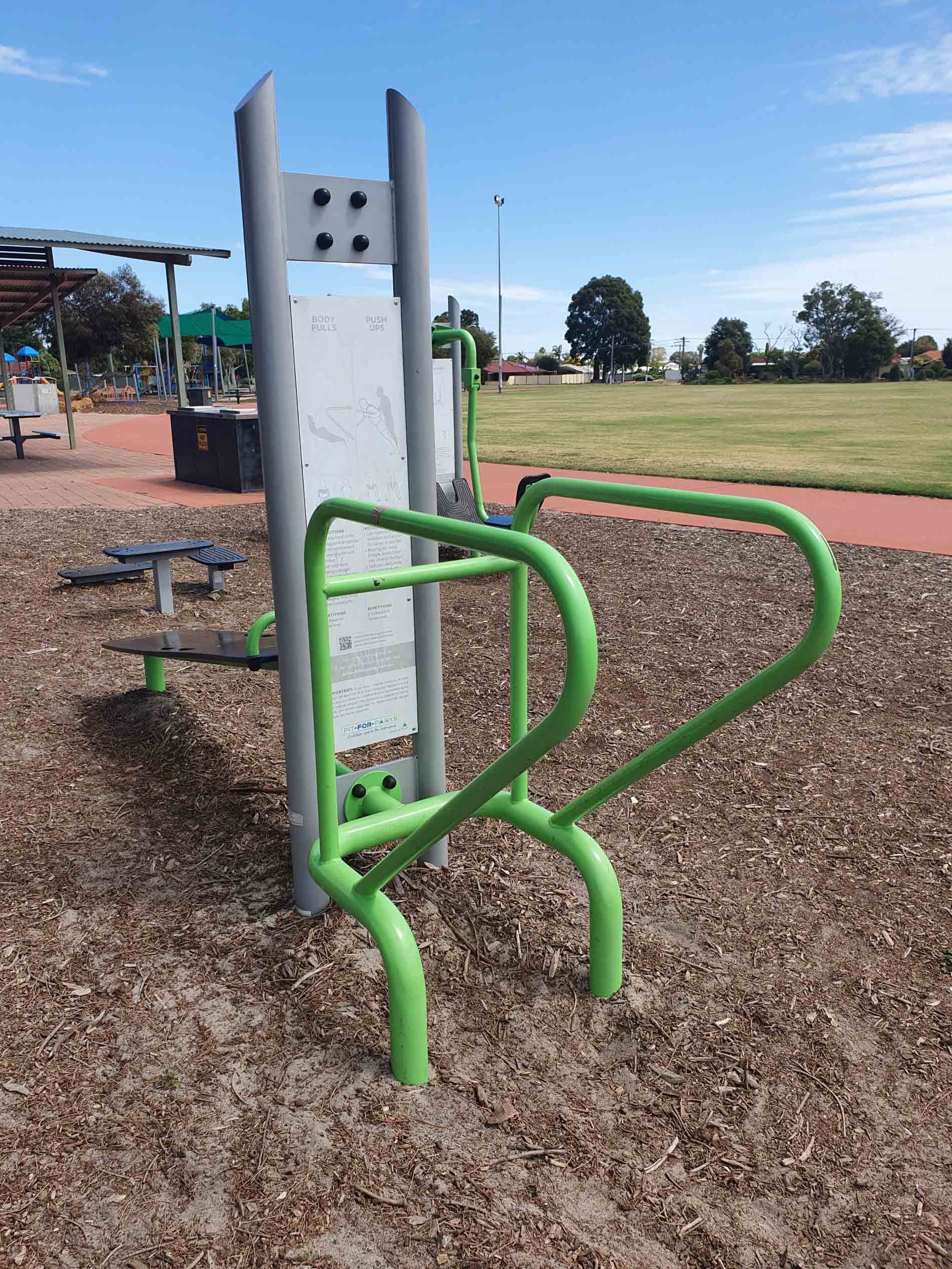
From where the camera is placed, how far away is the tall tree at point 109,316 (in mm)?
37969

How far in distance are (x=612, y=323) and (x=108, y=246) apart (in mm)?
92927

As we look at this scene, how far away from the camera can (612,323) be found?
3920 inches

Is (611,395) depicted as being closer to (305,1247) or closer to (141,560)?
(141,560)

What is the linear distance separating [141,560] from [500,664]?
228cm

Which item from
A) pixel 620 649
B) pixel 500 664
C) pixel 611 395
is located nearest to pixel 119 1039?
pixel 500 664

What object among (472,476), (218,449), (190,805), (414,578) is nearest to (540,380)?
(218,449)

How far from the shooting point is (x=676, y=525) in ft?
28.8

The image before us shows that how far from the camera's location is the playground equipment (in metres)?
2.02

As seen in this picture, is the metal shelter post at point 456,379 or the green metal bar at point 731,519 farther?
the metal shelter post at point 456,379

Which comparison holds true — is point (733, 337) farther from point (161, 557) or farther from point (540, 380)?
point (161, 557)

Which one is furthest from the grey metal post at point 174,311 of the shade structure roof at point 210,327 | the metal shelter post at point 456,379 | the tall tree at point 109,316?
the tall tree at point 109,316

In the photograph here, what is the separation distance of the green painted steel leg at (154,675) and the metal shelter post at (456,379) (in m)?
3.53

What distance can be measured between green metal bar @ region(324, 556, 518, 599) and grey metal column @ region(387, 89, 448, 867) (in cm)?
21

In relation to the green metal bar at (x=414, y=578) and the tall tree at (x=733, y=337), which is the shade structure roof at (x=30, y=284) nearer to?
the green metal bar at (x=414, y=578)
